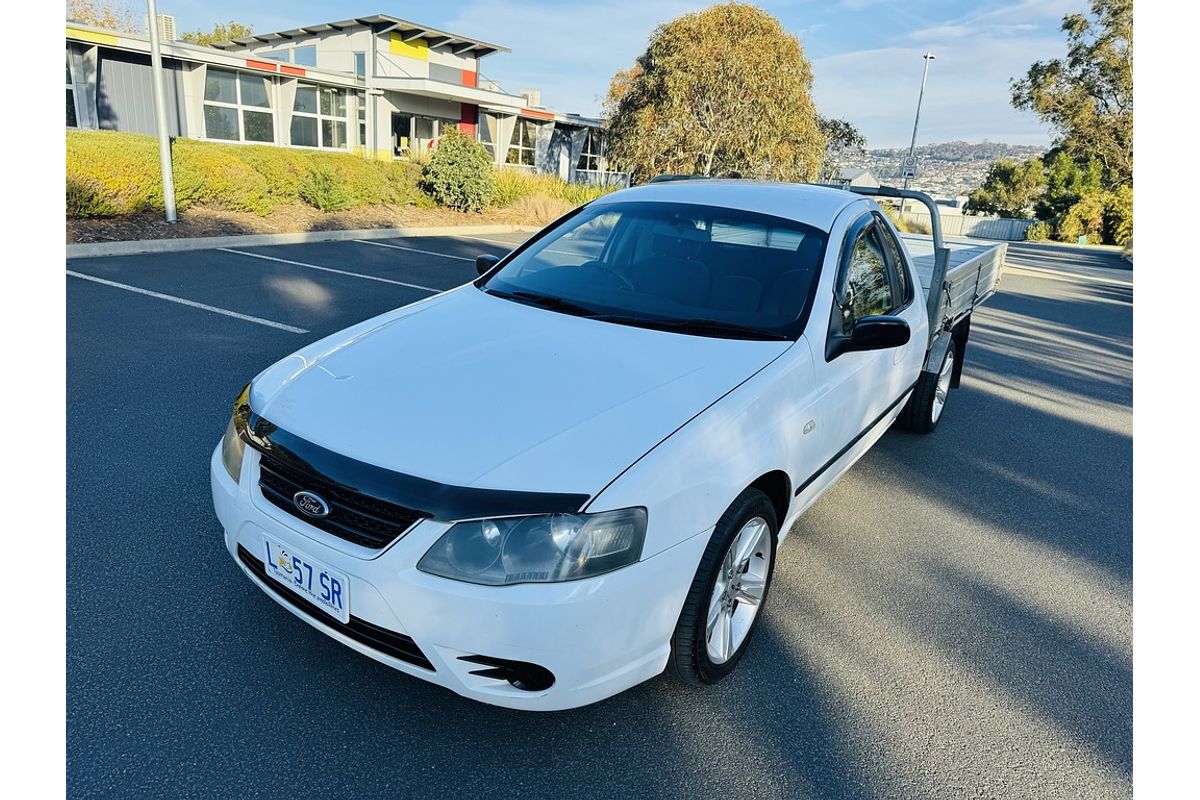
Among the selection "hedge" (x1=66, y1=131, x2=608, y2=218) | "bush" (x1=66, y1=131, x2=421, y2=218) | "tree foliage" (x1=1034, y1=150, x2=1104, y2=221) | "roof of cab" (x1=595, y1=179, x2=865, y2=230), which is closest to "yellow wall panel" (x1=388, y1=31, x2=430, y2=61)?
"hedge" (x1=66, y1=131, x2=608, y2=218)

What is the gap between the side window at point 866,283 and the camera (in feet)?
11.0

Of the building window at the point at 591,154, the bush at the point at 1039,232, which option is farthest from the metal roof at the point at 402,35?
the bush at the point at 1039,232

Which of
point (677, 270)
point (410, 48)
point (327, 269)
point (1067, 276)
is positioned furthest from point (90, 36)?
point (1067, 276)

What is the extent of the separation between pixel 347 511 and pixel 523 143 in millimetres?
35280

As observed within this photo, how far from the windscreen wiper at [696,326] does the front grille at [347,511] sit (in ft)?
4.58

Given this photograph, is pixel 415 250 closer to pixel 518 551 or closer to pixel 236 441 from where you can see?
pixel 236 441

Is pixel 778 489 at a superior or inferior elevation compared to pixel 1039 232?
inferior

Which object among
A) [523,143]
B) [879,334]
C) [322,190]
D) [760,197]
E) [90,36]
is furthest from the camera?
[523,143]

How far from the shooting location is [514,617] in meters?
1.94

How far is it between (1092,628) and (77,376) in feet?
20.7

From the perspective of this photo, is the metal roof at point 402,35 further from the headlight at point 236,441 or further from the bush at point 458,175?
the headlight at point 236,441

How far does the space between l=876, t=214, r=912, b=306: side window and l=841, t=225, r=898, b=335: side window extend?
0.40ft

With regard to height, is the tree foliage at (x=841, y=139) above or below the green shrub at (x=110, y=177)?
above

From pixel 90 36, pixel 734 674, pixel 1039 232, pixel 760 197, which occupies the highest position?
pixel 90 36
